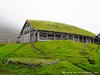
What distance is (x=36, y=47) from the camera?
267 ft

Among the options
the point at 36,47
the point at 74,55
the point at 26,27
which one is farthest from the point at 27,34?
the point at 74,55

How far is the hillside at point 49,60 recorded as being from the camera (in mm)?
54219

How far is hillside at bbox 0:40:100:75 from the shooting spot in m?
54.2

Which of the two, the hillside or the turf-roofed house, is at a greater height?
the turf-roofed house

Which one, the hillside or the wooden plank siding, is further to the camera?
the wooden plank siding

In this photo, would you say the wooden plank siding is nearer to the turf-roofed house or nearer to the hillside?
the turf-roofed house

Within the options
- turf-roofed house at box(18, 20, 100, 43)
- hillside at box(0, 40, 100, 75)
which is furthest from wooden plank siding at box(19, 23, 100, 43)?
hillside at box(0, 40, 100, 75)

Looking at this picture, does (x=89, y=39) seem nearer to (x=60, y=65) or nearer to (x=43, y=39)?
(x=43, y=39)

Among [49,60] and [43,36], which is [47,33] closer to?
[43,36]

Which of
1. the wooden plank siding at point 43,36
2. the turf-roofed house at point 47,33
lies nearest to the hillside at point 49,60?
Result: the wooden plank siding at point 43,36

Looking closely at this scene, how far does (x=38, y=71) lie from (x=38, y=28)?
140 feet

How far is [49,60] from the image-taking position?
6212cm

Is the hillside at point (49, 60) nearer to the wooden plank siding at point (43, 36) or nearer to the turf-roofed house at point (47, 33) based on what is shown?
the wooden plank siding at point (43, 36)

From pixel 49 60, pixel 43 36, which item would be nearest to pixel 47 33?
pixel 43 36
